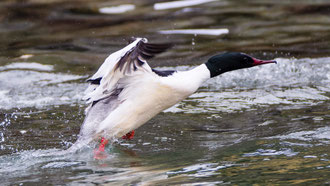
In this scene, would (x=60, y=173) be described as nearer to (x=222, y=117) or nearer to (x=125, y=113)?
(x=125, y=113)

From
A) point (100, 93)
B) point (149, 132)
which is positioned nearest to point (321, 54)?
point (149, 132)

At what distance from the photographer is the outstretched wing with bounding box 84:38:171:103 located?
573cm

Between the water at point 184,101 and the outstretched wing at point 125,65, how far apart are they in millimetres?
730

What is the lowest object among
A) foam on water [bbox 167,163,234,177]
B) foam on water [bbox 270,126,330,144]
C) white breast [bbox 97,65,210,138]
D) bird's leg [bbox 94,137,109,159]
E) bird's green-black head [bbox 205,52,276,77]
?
bird's leg [bbox 94,137,109,159]

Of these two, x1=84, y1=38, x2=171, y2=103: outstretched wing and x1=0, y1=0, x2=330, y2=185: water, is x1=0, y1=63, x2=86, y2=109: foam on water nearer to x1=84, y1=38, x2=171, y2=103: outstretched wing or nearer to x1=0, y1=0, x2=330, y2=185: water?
x1=0, y1=0, x2=330, y2=185: water

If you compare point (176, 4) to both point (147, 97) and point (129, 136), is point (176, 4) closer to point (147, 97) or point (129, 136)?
point (129, 136)

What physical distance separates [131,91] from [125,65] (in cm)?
58

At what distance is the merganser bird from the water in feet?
0.84

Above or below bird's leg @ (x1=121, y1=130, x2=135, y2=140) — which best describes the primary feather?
above

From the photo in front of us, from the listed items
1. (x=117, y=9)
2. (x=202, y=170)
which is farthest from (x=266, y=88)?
(x=117, y=9)

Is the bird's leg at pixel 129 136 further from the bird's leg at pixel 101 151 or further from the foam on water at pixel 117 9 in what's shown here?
the foam on water at pixel 117 9

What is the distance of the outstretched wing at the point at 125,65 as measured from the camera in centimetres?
573

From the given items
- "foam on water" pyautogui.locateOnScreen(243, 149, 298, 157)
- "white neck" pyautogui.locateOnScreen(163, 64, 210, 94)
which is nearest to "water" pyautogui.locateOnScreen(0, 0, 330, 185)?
"foam on water" pyautogui.locateOnScreen(243, 149, 298, 157)

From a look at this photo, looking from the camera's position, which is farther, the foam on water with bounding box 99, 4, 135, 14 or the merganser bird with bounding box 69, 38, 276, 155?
the foam on water with bounding box 99, 4, 135, 14
